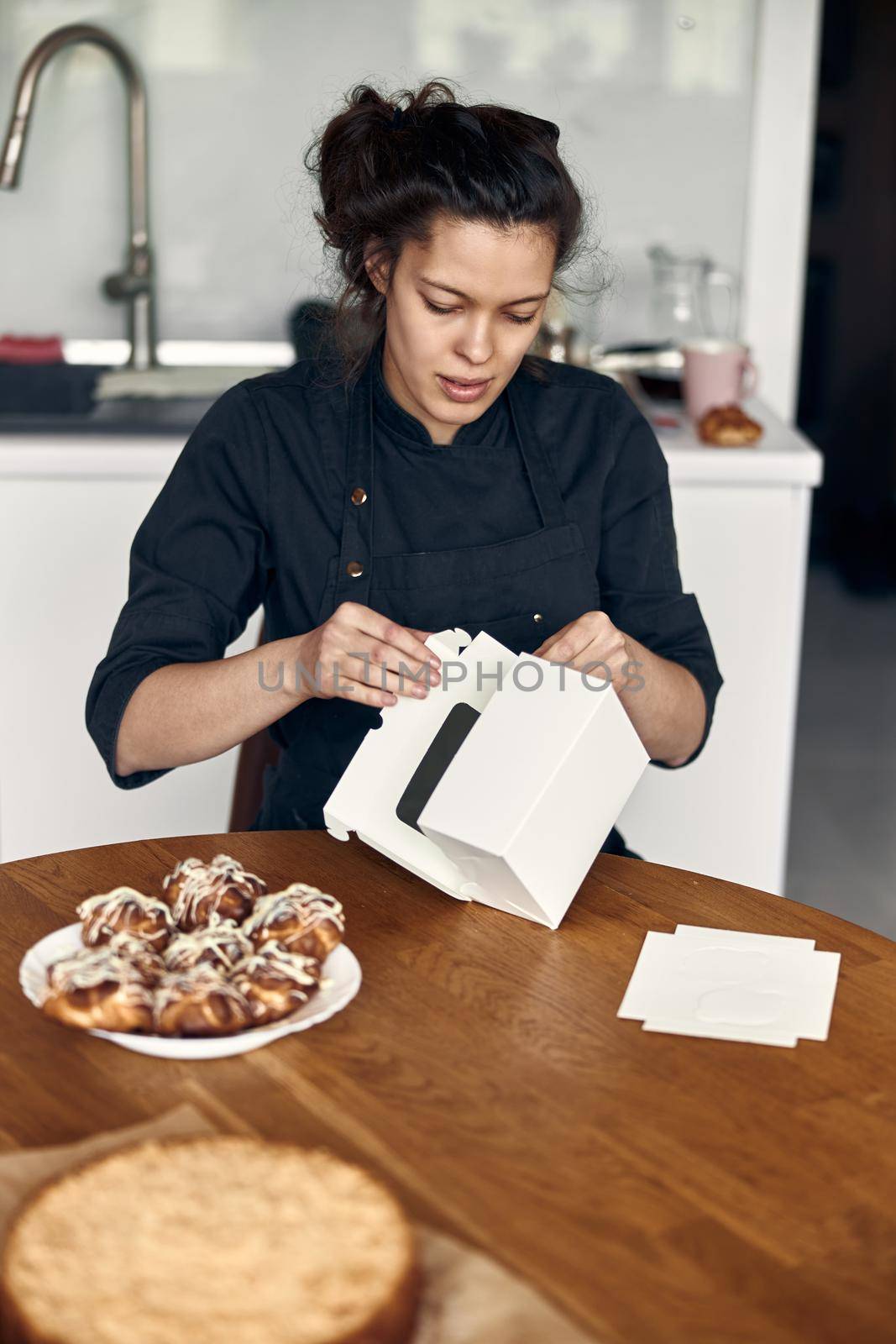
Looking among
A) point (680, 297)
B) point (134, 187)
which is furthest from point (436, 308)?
point (134, 187)

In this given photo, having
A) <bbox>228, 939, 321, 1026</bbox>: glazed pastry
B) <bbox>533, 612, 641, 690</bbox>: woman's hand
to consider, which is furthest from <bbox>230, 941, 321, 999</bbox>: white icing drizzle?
<bbox>533, 612, 641, 690</bbox>: woman's hand

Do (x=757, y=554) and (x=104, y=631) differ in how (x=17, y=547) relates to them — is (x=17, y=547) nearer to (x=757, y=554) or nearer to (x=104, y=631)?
(x=104, y=631)

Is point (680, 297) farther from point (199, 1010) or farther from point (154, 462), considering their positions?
point (199, 1010)

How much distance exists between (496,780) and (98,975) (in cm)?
34

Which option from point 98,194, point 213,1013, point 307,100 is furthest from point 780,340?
point 213,1013

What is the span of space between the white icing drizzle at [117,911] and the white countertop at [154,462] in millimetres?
1242

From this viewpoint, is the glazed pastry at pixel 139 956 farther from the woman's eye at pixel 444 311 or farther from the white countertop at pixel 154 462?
the white countertop at pixel 154 462

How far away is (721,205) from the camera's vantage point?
2836mm

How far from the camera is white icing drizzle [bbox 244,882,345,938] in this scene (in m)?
1.07

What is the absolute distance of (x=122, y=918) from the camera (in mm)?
1063

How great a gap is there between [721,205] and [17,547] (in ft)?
4.98

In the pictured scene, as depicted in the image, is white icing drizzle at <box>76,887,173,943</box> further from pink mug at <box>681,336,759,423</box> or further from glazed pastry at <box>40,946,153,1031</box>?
pink mug at <box>681,336,759,423</box>

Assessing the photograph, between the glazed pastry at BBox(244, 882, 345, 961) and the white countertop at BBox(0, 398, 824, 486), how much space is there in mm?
1265

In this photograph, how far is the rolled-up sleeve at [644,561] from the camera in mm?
1630
